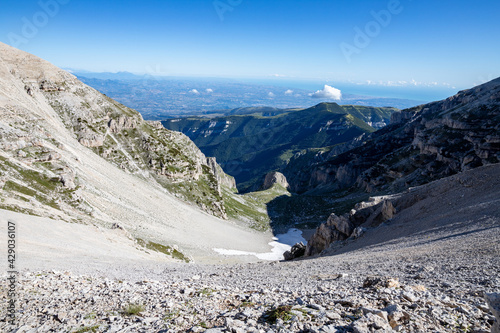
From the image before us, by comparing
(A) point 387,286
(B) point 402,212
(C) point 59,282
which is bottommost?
(B) point 402,212

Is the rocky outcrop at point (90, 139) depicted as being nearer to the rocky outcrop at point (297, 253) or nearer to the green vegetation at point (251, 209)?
the green vegetation at point (251, 209)

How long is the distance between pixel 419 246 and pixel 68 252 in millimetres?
43398

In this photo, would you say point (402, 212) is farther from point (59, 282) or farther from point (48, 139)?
point (48, 139)

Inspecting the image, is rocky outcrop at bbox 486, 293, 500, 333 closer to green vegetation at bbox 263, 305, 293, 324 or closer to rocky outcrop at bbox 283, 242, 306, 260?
green vegetation at bbox 263, 305, 293, 324

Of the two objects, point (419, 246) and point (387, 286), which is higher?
point (387, 286)

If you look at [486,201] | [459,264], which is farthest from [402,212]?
[459,264]

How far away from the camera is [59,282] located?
16.8 m

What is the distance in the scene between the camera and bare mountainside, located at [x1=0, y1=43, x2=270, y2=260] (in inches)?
2562

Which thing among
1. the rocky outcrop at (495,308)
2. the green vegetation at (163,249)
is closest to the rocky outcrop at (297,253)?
the green vegetation at (163,249)

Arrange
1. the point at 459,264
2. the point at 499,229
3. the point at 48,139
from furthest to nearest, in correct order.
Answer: the point at 48,139
the point at 499,229
the point at 459,264

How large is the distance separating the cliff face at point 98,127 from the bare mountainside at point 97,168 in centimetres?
44

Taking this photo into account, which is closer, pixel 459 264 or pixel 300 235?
pixel 459 264

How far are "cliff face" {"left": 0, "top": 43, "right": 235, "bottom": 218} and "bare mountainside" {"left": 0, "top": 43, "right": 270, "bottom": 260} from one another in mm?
439

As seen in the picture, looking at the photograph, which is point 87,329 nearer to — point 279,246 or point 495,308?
point 495,308
